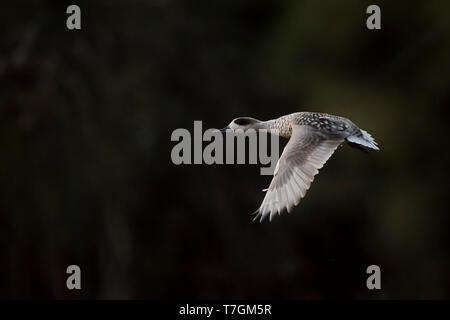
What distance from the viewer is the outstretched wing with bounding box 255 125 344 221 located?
547 centimetres

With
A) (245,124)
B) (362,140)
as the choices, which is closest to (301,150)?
(362,140)

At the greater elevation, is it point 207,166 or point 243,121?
point 243,121

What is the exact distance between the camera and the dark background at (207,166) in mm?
10734

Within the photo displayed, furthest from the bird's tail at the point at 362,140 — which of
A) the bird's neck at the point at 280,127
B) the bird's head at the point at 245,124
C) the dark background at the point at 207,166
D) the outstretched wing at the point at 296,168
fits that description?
the dark background at the point at 207,166

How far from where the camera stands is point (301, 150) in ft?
18.9

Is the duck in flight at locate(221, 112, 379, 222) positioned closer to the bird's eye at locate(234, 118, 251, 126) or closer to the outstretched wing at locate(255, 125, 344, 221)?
the outstretched wing at locate(255, 125, 344, 221)

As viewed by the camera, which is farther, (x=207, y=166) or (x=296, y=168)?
(x=207, y=166)

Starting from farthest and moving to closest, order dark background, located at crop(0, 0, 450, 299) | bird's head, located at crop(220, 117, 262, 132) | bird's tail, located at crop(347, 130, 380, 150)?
dark background, located at crop(0, 0, 450, 299)
bird's head, located at crop(220, 117, 262, 132)
bird's tail, located at crop(347, 130, 380, 150)

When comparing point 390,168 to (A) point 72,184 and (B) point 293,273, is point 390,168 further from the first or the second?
(A) point 72,184

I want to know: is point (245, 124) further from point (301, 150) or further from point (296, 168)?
A: point (296, 168)

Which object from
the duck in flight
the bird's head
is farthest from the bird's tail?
the bird's head

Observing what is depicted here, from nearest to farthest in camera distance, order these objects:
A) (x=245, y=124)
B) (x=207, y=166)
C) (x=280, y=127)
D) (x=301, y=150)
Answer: (x=301, y=150) → (x=280, y=127) → (x=245, y=124) → (x=207, y=166)

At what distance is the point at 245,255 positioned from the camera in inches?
456

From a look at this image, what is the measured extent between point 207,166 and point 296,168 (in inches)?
217
